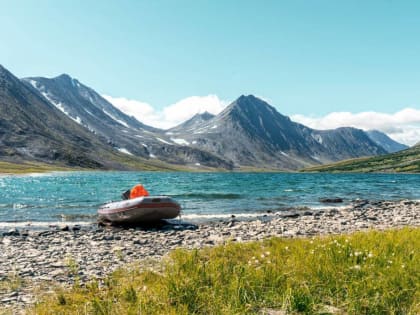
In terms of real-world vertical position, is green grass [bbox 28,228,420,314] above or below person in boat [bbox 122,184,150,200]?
below

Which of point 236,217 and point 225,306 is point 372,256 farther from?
point 236,217

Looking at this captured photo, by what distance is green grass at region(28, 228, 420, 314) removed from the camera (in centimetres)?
653

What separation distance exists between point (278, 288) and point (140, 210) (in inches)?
802

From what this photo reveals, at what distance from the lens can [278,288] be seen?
294 inches

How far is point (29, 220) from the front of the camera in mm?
29938

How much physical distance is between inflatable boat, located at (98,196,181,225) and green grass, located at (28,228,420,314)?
17175 mm

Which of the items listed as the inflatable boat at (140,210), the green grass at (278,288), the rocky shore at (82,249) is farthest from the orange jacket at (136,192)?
the green grass at (278,288)

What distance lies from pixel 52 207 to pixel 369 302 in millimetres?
37678

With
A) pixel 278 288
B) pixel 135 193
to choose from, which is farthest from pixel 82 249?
pixel 278 288

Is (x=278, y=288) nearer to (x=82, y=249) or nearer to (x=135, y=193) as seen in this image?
(x=82, y=249)

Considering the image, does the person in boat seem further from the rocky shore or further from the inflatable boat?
the rocky shore

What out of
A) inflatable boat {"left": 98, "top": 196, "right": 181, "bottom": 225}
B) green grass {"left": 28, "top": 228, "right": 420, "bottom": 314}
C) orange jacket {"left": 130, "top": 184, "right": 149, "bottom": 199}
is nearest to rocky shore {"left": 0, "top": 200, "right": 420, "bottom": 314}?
inflatable boat {"left": 98, "top": 196, "right": 181, "bottom": 225}

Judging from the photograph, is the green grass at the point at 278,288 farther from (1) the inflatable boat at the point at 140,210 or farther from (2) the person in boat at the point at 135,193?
(2) the person in boat at the point at 135,193

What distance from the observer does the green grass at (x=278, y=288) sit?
653 centimetres
